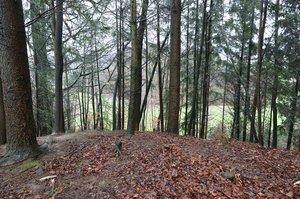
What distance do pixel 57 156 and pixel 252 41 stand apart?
12480mm

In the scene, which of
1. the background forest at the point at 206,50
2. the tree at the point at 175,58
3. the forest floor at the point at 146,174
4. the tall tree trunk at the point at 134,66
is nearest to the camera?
the forest floor at the point at 146,174

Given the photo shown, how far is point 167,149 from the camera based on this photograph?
4.77 m

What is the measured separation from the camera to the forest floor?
10.2ft

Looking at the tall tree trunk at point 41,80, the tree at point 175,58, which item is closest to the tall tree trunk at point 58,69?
the tall tree trunk at point 41,80

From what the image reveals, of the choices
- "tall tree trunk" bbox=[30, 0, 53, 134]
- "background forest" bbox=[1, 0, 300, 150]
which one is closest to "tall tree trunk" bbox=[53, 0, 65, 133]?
"background forest" bbox=[1, 0, 300, 150]

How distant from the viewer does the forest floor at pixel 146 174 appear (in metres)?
3.11

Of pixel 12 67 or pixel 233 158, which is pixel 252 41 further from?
pixel 12 67

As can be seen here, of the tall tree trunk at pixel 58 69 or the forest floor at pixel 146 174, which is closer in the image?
the forest floor at pixel 146 174

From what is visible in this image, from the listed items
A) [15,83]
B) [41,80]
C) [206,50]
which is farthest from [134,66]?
[206,50]

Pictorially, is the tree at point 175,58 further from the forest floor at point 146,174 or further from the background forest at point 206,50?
the forest floor at point 146,174

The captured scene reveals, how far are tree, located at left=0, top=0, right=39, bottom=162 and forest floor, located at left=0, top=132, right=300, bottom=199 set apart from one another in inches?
14.9

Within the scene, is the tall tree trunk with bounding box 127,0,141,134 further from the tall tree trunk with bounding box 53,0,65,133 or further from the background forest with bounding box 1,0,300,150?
the tall tree trunk with bounding box 53,0,65,133

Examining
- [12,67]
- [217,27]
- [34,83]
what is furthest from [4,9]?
[217,27]

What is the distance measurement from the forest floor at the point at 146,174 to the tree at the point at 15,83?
1.24ft
